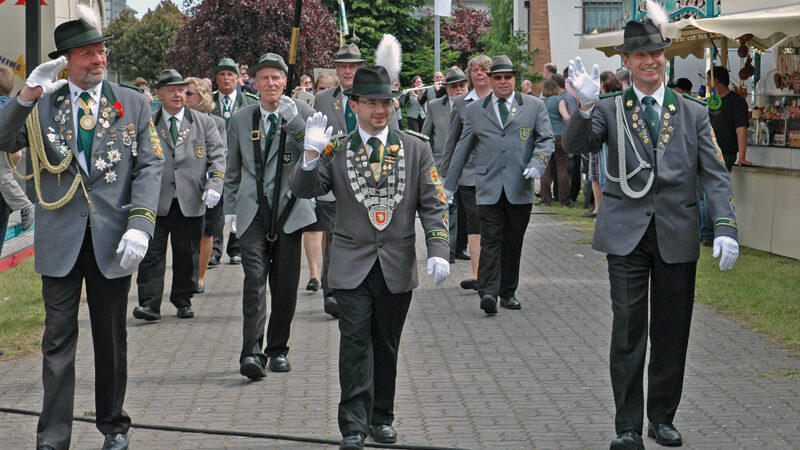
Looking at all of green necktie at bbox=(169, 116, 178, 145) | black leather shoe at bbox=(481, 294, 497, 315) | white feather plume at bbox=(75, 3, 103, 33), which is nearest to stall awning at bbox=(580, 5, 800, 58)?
black leather shoe at bbox=(481, 294, 497, 315)

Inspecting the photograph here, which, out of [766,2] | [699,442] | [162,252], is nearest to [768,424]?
[699,442]

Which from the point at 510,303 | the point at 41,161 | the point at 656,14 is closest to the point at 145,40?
the point at 510,303

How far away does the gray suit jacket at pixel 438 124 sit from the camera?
14.2 meters

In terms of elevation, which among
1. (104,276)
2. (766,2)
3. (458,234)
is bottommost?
(458,234)

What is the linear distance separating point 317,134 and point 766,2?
11.0 m

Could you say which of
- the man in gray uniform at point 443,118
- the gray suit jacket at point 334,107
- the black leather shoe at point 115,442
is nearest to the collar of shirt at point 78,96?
the black leather shoe at point 115,442

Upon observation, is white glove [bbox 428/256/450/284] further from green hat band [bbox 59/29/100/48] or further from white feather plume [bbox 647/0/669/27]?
green hat band [bbox 59/29/100/48]

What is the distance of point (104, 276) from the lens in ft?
19.2

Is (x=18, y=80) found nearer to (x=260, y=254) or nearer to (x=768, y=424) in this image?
(x=260, y=254)

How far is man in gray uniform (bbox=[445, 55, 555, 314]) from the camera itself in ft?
34.1

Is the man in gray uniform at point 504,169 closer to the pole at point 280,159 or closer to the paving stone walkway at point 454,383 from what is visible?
the paving stone walkway at point 454,383

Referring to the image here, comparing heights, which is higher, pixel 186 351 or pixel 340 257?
pixel 340 257

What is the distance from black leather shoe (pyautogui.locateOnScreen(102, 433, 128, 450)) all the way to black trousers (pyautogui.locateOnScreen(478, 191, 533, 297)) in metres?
4.81

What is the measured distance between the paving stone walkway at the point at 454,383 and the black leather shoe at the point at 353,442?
1.22 feet
